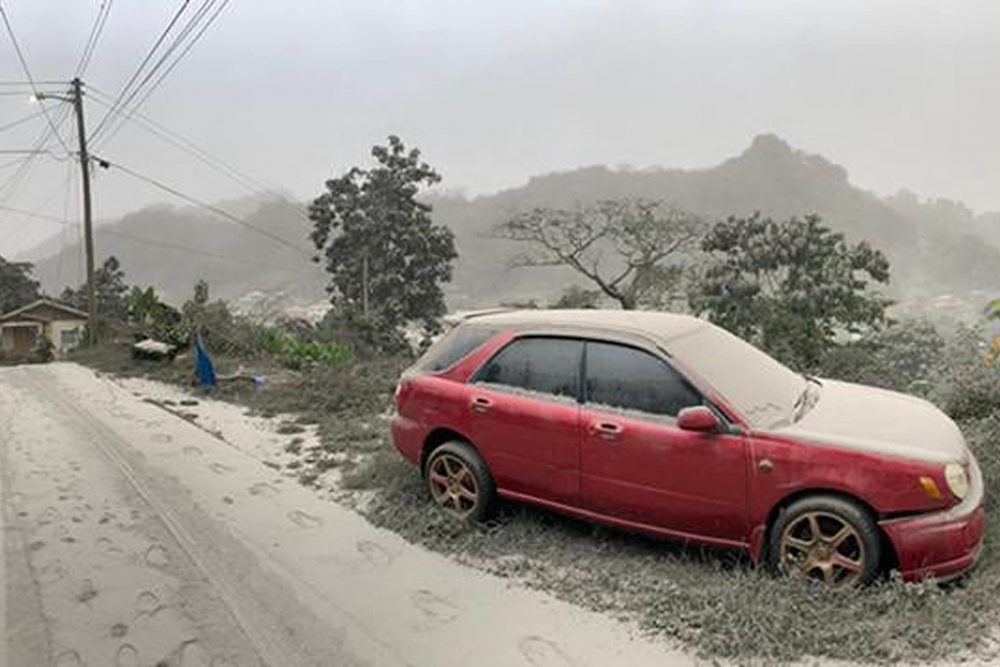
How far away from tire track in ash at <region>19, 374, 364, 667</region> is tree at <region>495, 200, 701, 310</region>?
13.6m

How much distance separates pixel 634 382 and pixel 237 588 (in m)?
2.43

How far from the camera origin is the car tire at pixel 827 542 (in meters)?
3.65

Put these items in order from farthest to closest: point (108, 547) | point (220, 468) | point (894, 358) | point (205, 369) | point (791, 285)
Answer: point (791, 285)
point (894, 358)
point (205, 369)
point (220, 468)
point (108, 547)

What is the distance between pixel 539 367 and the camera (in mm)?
4770

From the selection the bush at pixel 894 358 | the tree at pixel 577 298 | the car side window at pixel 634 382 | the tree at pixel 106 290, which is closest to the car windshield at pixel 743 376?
the car side window at pixel 634 382

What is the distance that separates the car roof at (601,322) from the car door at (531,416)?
3.7 inches

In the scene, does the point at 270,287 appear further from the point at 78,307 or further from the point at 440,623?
the point at 440,623

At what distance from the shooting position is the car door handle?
14.1 ft

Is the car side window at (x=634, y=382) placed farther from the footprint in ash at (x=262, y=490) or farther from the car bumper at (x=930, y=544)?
the footprint in ash at (x=262, y=490)

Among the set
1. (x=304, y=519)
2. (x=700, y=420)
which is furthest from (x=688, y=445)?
(x=304, y=519)

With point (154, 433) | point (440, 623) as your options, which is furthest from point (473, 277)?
point (440, 623)

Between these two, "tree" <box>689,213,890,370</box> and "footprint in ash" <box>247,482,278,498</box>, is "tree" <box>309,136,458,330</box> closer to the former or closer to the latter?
"tree" <box>689,213,890,370</box>

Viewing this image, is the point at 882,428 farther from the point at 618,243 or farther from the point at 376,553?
the point at 618,243

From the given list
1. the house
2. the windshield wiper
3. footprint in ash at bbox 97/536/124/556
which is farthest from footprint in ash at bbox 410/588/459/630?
the house
